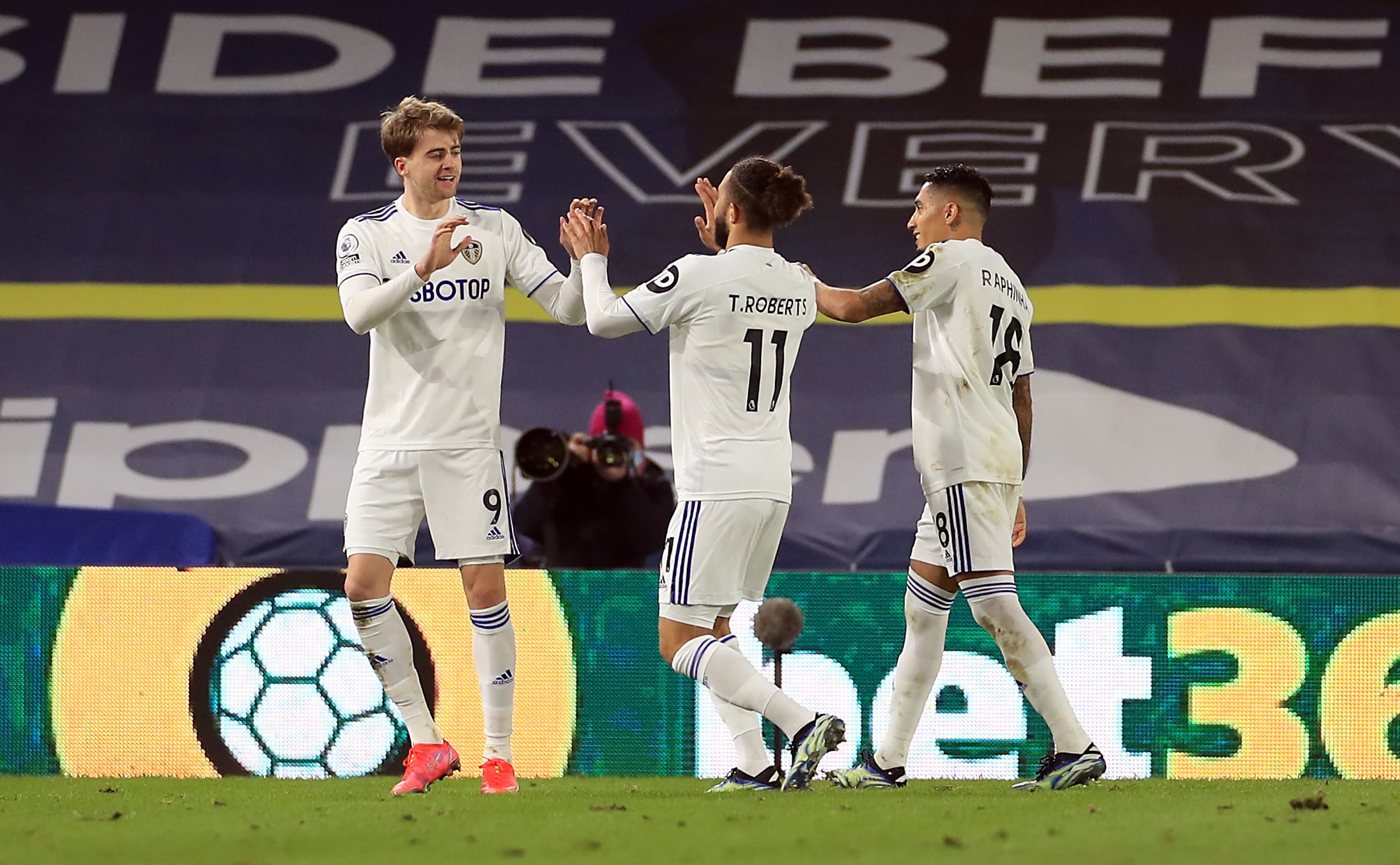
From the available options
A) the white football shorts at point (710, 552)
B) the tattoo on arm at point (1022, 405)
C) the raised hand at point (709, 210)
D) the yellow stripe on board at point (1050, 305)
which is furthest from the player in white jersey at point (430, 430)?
the yellow stripe on board at point (1050, 305)

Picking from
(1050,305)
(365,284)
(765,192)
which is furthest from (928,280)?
(1050,305)

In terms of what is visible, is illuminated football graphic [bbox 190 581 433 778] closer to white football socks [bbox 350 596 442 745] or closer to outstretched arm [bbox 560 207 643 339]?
white football socks [bbox 350 596 442 745]

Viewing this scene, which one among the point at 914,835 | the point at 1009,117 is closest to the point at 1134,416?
the point at 1009,117

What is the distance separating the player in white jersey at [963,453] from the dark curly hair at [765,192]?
0.29m

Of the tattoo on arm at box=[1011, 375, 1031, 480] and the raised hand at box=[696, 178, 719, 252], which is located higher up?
the raised hand at box=[696, 178, 719, 252]

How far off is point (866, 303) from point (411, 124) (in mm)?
1497

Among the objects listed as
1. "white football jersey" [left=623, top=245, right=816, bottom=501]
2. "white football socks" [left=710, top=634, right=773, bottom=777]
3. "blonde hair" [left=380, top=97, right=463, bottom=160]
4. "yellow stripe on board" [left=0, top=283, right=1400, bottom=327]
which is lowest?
"white football socks" [left=710, top=634, right=773, bottom=777]

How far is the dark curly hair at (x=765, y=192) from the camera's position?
4.88m

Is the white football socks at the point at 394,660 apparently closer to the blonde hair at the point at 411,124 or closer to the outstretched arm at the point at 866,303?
the blonde hair at the point at 411,124

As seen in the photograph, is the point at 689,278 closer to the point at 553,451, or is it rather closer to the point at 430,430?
the point at 430,430

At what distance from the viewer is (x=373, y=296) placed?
4.93 m

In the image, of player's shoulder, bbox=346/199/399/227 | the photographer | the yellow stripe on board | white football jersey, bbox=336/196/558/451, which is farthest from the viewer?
the yellow stripe on board

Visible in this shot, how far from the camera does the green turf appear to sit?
348cm

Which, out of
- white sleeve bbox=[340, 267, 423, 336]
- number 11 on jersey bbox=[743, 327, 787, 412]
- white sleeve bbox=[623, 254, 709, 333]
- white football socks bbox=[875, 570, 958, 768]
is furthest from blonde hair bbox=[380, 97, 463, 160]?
white football socks bbox=[875, 570, 958, 768]
